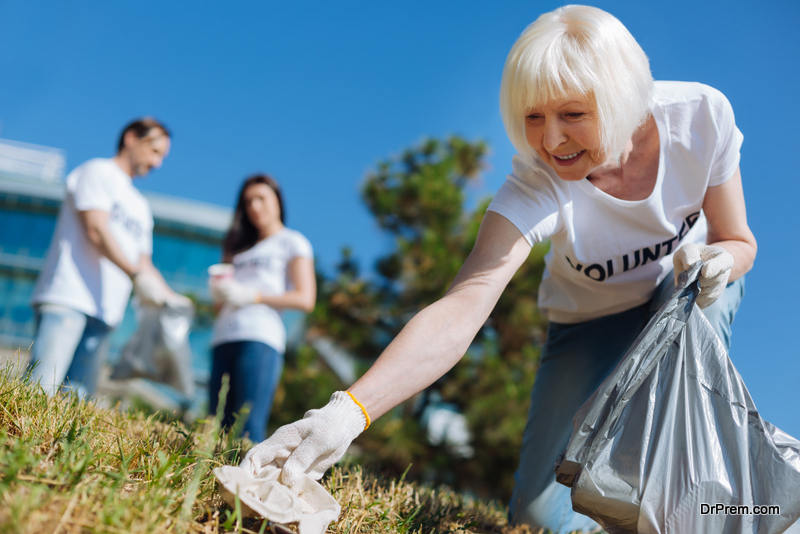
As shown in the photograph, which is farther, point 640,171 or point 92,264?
point 92,264

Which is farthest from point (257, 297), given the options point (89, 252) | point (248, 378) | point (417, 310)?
point (417, 310)

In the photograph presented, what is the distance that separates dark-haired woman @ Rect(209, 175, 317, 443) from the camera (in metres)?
2.71

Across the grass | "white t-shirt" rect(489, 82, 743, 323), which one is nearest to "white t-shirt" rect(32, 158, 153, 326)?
the grass

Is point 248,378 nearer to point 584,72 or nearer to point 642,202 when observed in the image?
point 642,202

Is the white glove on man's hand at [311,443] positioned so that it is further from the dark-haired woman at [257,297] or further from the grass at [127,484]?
the dark-haired woman at [257,297]

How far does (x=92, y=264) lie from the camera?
8.75 ft

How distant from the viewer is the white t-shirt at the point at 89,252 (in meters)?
2.56

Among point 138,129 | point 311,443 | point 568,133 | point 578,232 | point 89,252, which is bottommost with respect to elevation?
point 311,443

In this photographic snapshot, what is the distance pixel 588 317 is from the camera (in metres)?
2.01

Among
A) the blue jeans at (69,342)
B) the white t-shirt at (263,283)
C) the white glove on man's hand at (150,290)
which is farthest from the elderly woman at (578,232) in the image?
the white glove on man's hand at (150,290)

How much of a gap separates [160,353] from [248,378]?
2.16 feet

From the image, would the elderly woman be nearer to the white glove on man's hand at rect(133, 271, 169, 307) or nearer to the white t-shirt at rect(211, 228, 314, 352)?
the white t-shirt at rect(211, 228, 314, 352)

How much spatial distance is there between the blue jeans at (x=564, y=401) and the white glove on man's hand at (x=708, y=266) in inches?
11.9

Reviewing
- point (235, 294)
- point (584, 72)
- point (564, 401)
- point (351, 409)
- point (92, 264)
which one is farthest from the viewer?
point (235, 294)
